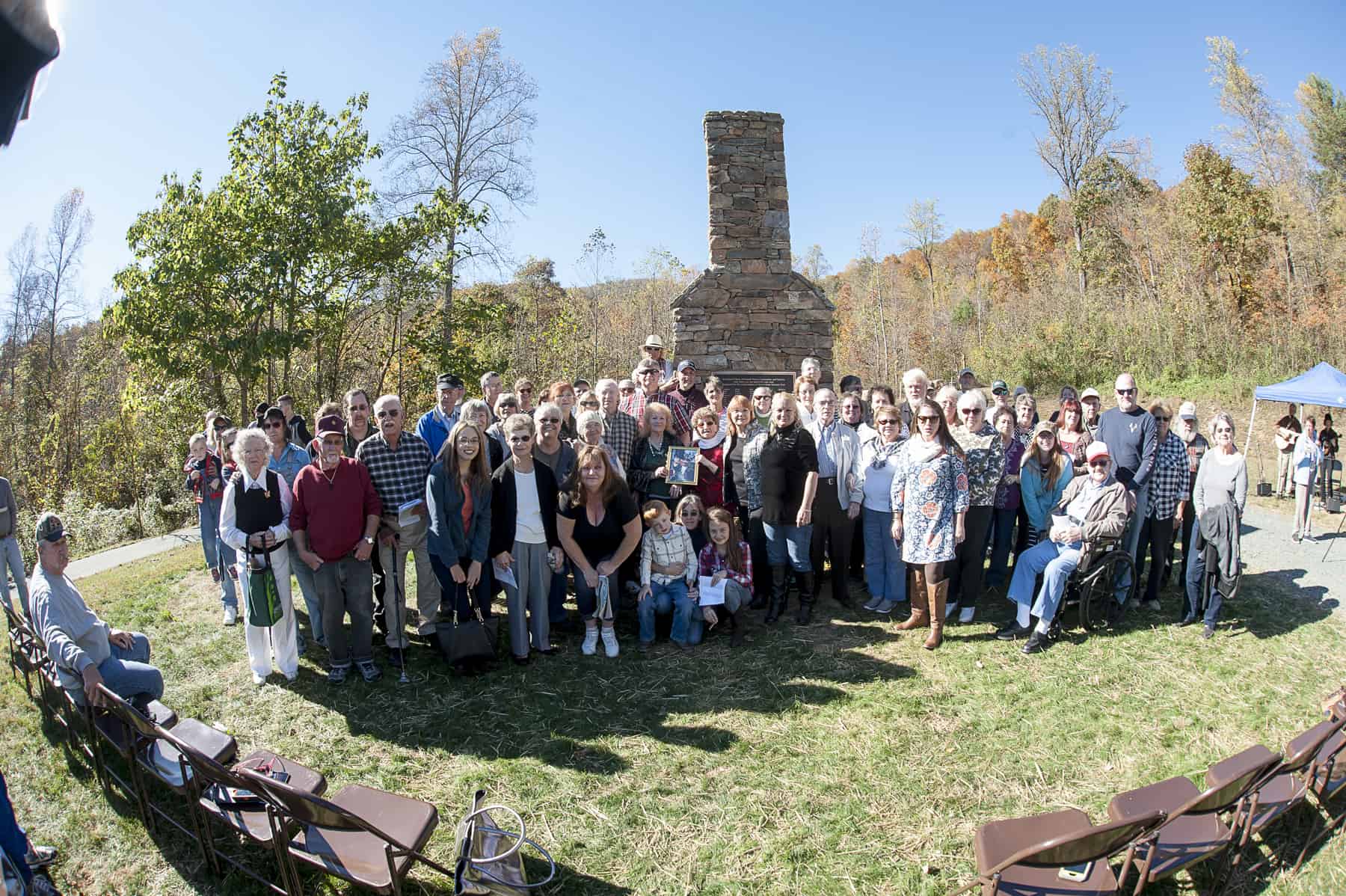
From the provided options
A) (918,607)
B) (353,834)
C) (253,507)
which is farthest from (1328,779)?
(253,507)

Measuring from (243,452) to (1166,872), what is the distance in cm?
525

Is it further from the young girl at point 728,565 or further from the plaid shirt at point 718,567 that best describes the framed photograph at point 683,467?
the plaid shirt at point 718,567

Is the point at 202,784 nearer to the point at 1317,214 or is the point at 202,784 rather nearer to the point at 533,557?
the point at 533,557

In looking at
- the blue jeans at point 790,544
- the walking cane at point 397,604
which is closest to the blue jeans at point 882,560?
the blue jeans at point 790,544

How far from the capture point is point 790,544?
6188mm

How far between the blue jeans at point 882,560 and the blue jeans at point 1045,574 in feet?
2.78

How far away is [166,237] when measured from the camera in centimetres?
1144

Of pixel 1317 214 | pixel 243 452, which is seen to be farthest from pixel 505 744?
pixel 1317 214

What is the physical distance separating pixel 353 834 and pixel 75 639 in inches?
78.1

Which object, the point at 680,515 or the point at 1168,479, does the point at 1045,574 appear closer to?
the point at 1168,479

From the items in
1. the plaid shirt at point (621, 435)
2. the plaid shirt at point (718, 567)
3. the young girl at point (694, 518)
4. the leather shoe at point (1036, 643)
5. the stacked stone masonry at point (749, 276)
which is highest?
the stacked stone masonry at point (749, 276)

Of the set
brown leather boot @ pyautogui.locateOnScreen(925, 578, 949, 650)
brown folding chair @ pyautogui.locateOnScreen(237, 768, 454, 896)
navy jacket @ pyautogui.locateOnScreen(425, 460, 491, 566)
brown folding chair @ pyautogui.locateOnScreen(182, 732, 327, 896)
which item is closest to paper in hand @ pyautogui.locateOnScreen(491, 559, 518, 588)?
navy jacket @ pyautogui.locateOnScreen(425, 460, 491, 566)

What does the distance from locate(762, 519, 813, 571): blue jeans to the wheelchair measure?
5.97 ft

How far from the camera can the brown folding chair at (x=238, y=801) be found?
10.1 ft
